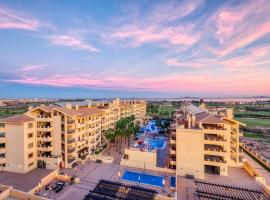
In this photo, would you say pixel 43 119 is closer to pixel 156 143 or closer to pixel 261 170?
pixel 156 143

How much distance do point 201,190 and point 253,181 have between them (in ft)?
35.0

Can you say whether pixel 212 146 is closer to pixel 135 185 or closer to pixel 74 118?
pixel 135 185

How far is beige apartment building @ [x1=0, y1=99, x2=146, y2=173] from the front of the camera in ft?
108

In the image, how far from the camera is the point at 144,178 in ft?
104

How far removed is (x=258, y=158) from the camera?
42094 mm

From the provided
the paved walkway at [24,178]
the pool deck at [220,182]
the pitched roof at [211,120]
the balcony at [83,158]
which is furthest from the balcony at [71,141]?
the pitched roof at [211,120]

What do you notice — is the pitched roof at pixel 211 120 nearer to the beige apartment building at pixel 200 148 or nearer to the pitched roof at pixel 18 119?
the beige apartment building at pixel 200 148

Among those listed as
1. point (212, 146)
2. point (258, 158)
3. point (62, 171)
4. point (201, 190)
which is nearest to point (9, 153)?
point (62, 171)

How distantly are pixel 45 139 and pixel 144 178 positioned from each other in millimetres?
19981

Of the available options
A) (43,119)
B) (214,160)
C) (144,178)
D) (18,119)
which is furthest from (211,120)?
(18,119)

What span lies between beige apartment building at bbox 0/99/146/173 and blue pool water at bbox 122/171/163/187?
1150 centimetres

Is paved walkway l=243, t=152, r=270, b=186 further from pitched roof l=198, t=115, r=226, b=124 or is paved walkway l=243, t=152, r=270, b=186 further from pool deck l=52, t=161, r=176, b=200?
pool deck l=52, t=161, r=176, b=200

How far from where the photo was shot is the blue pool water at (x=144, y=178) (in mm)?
30478

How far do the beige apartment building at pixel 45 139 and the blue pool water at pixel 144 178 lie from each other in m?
11.5
